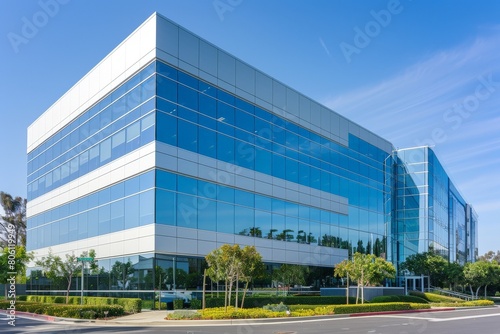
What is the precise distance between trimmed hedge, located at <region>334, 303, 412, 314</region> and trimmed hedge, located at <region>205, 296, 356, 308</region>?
181 inches

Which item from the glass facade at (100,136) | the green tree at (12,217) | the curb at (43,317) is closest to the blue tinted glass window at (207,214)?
the glass facade at (100,136)

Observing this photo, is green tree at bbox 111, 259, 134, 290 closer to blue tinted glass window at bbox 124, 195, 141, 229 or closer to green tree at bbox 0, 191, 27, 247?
blue tinted glass window at bbox 124, 195, 141, 229

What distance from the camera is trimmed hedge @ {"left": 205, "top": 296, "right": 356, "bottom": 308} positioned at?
102ft

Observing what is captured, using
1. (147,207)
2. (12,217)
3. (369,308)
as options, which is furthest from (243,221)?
(12,217)

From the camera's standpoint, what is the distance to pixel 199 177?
33.2 metres

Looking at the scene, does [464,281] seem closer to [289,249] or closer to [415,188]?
[415,188]

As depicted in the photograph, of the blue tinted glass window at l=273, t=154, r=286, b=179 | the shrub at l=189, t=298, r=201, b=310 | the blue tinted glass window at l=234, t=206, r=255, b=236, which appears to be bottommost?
the shrub at l=189, t=298, r=201, b=310

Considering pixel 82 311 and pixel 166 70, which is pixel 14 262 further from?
pixel 166 70

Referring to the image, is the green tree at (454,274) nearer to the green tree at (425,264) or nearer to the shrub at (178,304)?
the green tree at (425,264)

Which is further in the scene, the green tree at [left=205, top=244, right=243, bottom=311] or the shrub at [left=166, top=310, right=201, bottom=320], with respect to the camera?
the green tree at [left=205, top=244, right=243, bottom=311]

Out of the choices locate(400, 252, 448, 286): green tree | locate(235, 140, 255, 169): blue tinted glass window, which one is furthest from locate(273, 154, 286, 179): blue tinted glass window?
locate(400, 252, 448, 286): green tree

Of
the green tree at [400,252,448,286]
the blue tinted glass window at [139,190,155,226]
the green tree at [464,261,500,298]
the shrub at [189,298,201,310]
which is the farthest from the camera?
the green tree at [464,261,500,298]

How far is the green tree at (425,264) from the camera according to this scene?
56312 millimetres

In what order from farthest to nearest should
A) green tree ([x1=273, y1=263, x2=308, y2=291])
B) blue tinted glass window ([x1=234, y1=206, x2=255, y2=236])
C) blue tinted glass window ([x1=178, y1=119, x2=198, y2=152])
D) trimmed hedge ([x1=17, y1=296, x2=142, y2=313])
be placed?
green tree ([x1=273, y1=263, x2=308, y2=291]) < blue tinted glass window ([x1=234, y1=206, x2=255, y2=236]) < blue tinted glass window ([x1=178, y1=119, x2=198, y2=152]) < trimmed hedge ([x1=17, y1=296, x2=142, y2=313])
